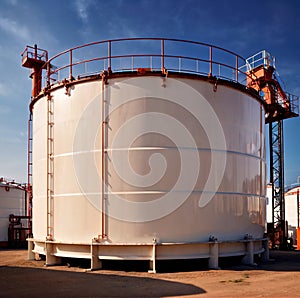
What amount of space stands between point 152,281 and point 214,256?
299cm

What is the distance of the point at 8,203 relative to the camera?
3044 cm

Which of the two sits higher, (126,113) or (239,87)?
(239,87)

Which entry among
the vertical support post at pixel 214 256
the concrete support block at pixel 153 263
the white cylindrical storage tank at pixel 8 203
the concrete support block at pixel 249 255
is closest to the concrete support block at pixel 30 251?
the concrete support block at pixel 153 263

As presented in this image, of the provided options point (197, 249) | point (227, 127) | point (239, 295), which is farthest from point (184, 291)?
point (227, 127)

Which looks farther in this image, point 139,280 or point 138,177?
point 138,177

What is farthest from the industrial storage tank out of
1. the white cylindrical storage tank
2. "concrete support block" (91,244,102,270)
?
the white cylindrical storage tank

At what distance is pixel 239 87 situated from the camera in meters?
15.8

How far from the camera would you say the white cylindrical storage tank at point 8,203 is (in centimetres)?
2965

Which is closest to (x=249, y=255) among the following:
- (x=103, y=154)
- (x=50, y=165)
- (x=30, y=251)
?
(x=103, y=154)

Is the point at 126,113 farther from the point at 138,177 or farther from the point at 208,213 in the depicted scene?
the point at 208,213

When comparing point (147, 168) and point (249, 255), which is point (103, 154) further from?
point (249, 255)

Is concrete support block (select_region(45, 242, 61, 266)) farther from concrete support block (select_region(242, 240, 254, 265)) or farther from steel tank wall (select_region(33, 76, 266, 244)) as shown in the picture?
concrete support block (select_region(242, 240, 254, 265))

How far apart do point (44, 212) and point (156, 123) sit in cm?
585

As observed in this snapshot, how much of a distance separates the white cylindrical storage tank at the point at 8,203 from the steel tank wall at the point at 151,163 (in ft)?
54.1
